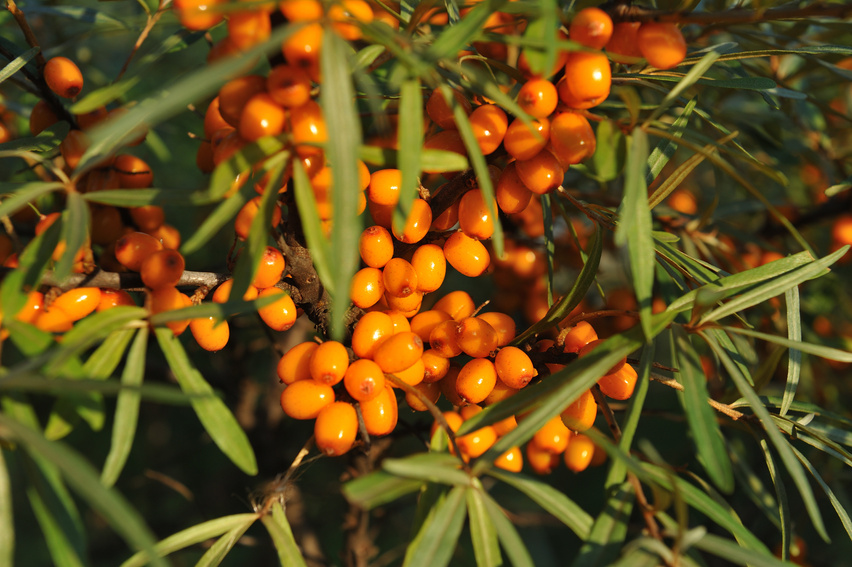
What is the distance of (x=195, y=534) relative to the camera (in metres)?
0.63

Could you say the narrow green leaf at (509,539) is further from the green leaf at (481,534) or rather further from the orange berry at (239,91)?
the orange berry at (239,91)

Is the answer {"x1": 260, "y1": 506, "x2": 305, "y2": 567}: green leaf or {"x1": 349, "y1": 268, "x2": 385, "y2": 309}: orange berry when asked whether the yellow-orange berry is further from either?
{"x1": 260, "y1": 506, "x2": 305, "y2": 567}: green leaf

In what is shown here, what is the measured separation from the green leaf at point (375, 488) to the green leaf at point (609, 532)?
0.18 meters

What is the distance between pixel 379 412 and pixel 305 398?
0.31ft

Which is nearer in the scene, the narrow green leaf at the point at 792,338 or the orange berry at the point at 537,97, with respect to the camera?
the orange berry at the point at 537,97

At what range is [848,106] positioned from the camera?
1631mm

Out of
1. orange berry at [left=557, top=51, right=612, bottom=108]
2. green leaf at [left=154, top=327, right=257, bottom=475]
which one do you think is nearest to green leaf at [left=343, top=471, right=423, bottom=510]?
green leaf at [left=154, top=327, right=257, bottom=475]

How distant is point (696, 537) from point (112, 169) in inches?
36.6

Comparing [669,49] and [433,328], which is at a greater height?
[669,49]

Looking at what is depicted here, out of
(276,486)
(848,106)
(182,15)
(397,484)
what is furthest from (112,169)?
(848,106)

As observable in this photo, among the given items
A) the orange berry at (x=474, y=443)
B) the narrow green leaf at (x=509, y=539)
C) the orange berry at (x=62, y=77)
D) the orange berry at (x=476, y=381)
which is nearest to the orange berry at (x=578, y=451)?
the orange berry at (x=474, y=443)

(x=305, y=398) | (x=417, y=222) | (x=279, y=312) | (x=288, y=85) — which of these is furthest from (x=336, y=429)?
(x=288, y=85)

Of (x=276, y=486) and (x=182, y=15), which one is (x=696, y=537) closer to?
(x=276, y=486)

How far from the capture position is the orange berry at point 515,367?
0.69m
